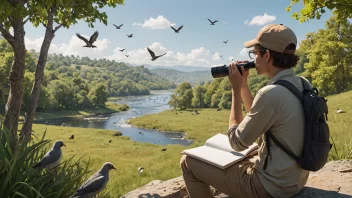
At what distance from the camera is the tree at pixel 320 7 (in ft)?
37.6

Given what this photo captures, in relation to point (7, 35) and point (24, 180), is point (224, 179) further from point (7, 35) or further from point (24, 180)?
point (7, 35)

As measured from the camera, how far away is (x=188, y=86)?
124812 mm

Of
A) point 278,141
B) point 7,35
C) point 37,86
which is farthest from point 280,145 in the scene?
point 37,86

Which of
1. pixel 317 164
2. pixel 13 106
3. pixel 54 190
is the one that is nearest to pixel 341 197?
pixel 317 164

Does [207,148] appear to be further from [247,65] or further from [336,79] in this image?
[336,79]

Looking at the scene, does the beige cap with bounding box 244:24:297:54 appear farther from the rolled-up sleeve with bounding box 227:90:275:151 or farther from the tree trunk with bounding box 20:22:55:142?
the tree trunk with bounding box 20:22:55:142

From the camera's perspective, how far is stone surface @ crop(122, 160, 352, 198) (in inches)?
145

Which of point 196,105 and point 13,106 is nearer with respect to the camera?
point 13,106

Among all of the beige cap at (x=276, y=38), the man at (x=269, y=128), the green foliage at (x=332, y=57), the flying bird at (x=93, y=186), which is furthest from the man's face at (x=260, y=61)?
the green foliage at (x=332, y=57)

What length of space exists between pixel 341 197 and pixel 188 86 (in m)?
121

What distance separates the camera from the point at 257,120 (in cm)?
291

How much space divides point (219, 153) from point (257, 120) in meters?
0.89

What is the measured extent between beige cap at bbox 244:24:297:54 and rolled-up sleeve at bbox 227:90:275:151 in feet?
1.81

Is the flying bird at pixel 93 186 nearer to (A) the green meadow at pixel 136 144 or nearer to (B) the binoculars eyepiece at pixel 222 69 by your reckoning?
(A) the green meadow at pixel 136 144
